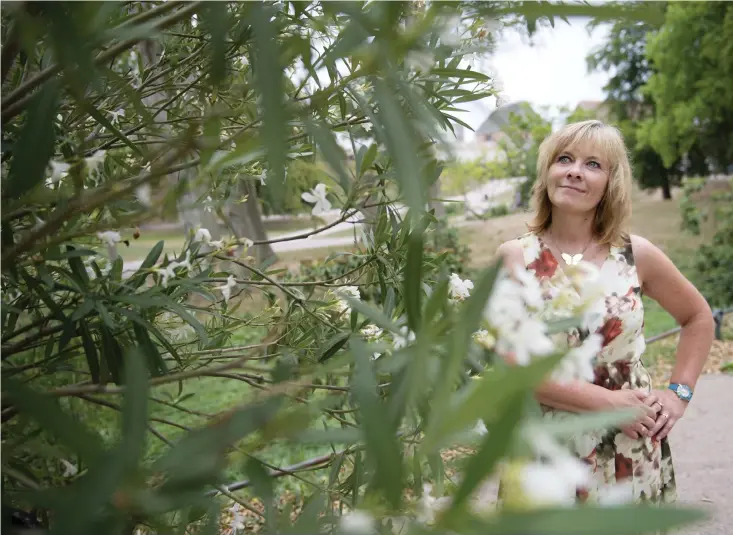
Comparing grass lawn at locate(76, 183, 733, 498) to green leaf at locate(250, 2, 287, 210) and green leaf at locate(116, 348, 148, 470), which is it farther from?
green leaf at locate(250, 2, 287, 210)

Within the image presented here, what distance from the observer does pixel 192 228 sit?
947mm

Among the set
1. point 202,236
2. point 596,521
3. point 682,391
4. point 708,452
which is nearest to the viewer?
point 596,521

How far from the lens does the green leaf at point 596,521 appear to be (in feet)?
0.83

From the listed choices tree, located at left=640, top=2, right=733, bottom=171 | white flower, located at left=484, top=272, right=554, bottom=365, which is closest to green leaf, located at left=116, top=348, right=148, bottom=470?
white flower, located at left=484, top=272, right=554, bottom=365

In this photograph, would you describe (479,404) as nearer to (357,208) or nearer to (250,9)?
(250,9)

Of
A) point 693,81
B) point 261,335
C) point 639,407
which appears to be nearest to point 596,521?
point 639,407

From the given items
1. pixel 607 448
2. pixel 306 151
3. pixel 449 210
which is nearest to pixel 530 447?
pixel 306 151

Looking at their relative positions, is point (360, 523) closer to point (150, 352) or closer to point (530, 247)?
point (150, 352)

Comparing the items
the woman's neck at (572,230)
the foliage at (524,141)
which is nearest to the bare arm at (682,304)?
the woman's neck at (572,230)

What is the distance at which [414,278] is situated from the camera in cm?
43

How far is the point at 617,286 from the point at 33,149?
116cm

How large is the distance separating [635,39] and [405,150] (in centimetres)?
1831

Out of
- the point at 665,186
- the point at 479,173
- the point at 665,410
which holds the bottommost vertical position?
the point at 665,186

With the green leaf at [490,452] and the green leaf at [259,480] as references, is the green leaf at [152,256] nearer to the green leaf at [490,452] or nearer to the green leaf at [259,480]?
the green leaf at [259,480]
